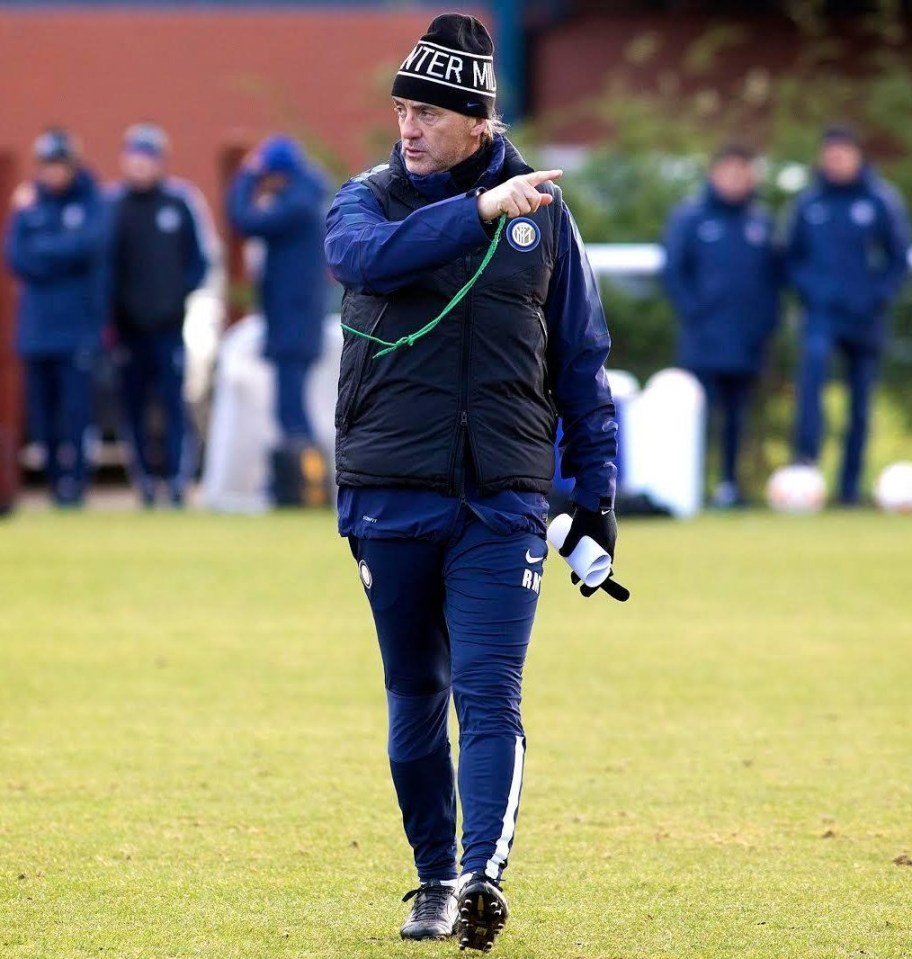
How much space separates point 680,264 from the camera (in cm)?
1448

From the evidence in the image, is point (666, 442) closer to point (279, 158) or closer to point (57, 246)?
point (279, 158)

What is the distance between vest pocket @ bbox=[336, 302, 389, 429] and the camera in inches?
193

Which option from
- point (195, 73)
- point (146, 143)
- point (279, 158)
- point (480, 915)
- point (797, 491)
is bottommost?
point (480, 915)

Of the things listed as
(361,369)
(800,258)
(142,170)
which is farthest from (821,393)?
(361,369)

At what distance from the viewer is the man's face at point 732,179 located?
1437cm

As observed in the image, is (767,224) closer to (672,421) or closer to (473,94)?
(672,421)

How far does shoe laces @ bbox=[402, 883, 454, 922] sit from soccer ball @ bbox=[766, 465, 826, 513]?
9718 millimetres

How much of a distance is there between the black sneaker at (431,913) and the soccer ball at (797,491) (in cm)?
971

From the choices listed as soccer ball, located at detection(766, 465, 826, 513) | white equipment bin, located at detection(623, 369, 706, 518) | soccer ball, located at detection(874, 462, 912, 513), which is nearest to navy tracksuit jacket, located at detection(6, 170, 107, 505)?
white equipment bin, located at detection(623, 369, 706, 518)

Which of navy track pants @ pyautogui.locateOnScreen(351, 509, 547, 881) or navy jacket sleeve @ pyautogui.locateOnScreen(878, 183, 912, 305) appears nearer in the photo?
navy track pants @ pyautogui.locateOnScreen(351, 509, 547, 881)

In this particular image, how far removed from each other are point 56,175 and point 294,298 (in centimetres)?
172

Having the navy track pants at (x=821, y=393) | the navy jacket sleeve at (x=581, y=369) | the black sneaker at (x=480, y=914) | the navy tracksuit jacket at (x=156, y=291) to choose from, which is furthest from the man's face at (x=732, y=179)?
the black sneaker at (x=480, y=914)

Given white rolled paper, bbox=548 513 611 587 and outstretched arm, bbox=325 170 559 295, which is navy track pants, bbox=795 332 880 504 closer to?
white rolled paper, bbox=548 513 611 587

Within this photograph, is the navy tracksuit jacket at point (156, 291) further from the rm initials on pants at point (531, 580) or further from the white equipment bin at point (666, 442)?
the rm initials on pants at point (531, 580)
